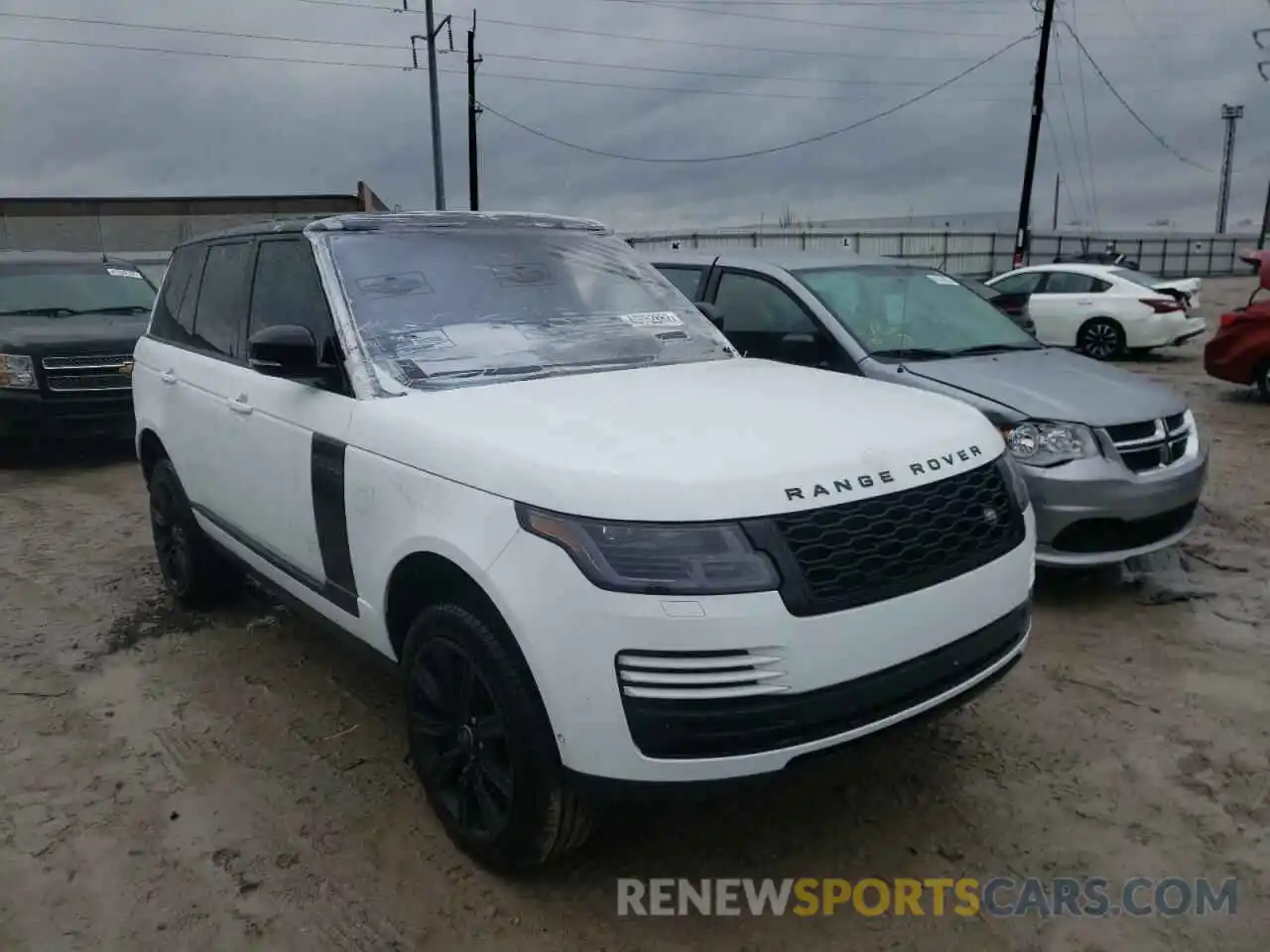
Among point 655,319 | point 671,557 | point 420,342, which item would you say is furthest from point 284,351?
point 671,557

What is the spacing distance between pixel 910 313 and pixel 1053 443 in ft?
4.94

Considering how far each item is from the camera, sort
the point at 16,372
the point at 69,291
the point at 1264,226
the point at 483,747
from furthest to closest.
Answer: the point at 1264,226 < the point at 69,291 < the point at 16,372 < the point at 483,747

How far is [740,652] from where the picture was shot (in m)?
2.25

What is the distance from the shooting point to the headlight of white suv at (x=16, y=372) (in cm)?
811

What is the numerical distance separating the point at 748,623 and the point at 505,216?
8.23 ft

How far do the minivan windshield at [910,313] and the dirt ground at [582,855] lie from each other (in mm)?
1628

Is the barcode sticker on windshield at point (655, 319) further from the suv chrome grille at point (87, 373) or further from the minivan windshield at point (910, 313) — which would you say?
the suv chrome grille at point (87, 373)

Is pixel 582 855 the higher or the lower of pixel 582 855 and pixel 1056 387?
the lower

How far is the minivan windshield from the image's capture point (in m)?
5.57

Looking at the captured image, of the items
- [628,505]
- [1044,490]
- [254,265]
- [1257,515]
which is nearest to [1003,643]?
[628,505]

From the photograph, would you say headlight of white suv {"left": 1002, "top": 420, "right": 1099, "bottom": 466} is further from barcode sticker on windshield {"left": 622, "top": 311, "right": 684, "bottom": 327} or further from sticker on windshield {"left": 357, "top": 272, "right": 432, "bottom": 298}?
sticker on windshield {"left": 357, "top": 272, "right": 432, "bottom": 298}

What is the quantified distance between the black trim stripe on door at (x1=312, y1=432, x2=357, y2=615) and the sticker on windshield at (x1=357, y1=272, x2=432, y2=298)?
22.8 inches

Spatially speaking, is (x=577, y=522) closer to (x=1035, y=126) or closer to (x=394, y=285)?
(x=394, y=285)

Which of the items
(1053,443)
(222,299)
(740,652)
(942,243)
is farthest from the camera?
(942,243)
